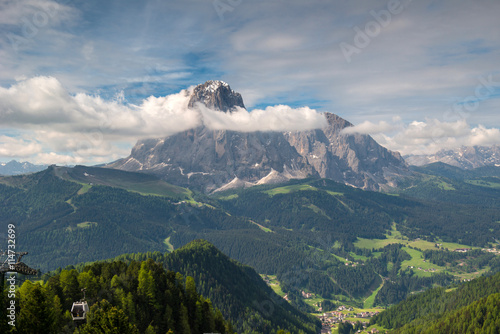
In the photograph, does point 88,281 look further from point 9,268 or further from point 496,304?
point 496,304

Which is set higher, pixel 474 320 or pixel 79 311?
pixel 79 311

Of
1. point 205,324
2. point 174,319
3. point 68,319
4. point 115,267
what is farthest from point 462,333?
point 68,319

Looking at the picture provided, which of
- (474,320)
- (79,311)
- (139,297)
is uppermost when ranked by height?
(79,311)

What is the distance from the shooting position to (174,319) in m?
93.0

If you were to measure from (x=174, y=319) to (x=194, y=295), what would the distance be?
11869 mm

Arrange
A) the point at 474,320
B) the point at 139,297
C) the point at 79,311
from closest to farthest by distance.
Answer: the point at 79,311
the point at 139,297
the point at 474,320

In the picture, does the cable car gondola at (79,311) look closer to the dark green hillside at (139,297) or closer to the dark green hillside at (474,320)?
the dark green hillside at (139,297)

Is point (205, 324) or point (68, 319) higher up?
point (68, 319)

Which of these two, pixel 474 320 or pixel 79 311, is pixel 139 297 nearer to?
pixel 79 311

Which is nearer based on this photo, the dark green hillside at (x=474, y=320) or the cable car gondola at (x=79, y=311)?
the cable car gondola at (x=79, y=311)

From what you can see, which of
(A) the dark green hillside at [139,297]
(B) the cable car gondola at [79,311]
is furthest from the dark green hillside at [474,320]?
(B) the cable car gondola at [79,311]

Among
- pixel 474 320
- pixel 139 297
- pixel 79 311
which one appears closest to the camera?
pixel 79 311

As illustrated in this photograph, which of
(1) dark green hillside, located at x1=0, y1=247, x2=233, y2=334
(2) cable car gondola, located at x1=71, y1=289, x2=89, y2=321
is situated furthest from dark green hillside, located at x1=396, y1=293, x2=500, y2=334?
(2) cable car gondola, located at x1=71, y1=289, x2=89, y2=321

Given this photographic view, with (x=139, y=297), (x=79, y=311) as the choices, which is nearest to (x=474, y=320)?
(x=139, y=297)
